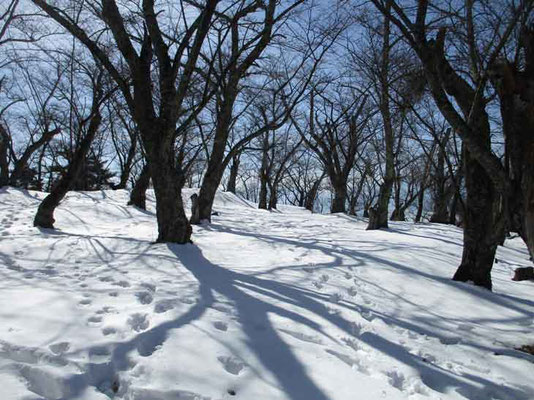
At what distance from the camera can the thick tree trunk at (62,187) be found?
6.33 meters

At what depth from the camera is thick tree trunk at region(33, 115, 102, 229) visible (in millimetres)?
6328

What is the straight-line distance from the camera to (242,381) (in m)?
1.83

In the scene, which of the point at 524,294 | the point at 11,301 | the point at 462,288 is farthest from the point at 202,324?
the point at 524,294

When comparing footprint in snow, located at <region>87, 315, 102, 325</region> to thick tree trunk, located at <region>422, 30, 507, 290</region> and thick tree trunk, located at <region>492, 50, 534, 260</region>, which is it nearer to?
thick tree trunk, located at <region>492, 50, 534, 260</region>

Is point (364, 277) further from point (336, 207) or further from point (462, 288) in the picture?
point (336, 207)

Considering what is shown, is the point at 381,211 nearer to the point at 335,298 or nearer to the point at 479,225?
the point at 479,225

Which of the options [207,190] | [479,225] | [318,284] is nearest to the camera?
[318,284]

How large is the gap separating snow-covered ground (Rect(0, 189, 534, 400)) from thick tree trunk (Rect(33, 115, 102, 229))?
62.9 inches

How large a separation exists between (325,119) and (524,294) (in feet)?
30.6

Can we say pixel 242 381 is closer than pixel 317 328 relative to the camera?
Yes

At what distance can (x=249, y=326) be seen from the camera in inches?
97.6

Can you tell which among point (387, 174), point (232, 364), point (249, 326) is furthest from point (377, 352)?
point (387, 174)

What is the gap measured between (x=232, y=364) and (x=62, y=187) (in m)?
6.03

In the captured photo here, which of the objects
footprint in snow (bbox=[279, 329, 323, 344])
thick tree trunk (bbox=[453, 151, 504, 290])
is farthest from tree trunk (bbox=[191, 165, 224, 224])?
footprint in snow (bbox=[279, 329, 323, 344])
